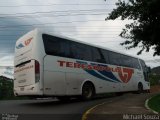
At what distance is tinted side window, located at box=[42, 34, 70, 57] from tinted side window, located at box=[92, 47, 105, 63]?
2.84 meters

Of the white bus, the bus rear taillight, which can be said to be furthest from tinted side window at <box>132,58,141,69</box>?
the bus rear taillight

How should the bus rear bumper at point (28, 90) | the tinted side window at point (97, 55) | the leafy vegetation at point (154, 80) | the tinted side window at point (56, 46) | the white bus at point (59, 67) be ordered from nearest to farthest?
the bus rear bumper at point (28, 90) → the white bus at point (59, 67) → the tinted side window at point (56, 46) → the tinted side window at point (97, 55) → the leafy vegetation at point (154, 80)

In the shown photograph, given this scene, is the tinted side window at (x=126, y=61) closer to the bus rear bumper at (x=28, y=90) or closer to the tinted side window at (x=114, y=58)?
the tinted side window at (x=114, y=58)

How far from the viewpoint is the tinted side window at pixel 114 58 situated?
2466 centimetres

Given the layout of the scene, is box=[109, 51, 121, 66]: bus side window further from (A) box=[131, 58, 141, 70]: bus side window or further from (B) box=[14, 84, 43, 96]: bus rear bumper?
(B) box=[14, 84, 43, 96]: bus rear bumper

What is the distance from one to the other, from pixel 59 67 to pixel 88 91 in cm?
341

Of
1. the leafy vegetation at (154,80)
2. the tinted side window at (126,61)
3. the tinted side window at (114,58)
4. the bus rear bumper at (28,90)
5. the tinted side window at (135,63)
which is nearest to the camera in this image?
the bus rear bumper at (28,90)

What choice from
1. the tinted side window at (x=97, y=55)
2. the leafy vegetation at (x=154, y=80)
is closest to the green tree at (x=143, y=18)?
the tinted side window at (x=97, y=55)

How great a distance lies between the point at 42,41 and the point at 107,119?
273 inches

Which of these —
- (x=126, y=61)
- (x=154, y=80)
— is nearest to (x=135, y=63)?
(x=126, y=61)

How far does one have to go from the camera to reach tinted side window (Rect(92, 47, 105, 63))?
73.8 ft

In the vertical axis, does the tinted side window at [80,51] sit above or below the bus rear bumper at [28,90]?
above

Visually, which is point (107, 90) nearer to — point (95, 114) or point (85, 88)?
point (85, 88)

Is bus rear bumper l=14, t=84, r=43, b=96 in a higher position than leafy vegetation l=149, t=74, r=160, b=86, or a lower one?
lower
